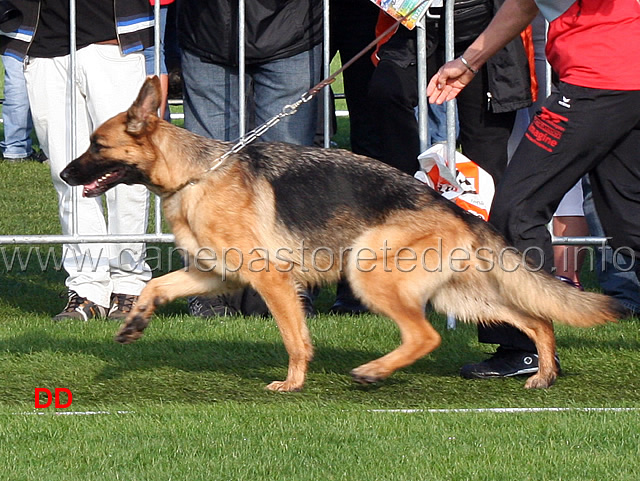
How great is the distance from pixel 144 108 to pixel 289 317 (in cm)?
112

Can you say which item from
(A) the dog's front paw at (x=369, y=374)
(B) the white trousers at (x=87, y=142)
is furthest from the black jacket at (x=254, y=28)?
(A) the dog's front paw at (x=369, y=374)

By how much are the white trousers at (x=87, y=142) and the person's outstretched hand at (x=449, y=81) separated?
2070mm

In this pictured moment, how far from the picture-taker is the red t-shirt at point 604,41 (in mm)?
4391

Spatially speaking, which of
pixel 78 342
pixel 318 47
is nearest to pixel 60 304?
pixel 78 342

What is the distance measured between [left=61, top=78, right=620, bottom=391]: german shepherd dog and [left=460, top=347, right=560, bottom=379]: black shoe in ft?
0.52

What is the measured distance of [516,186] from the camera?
15.1ft

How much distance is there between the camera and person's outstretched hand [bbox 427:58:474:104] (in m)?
4.90

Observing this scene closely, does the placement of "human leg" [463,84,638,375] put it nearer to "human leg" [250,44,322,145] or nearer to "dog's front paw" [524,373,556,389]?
"dog's front paw" [524,373,556,389]

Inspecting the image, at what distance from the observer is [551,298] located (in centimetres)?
477

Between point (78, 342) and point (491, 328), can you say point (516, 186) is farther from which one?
point (78, 342)

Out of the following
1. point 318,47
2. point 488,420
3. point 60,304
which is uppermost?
point 318,47

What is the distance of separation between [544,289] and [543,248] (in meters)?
0.18

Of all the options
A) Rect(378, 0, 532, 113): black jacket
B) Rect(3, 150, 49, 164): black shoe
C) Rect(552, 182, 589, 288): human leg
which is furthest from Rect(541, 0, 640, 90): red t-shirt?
Rect(3, 150, 49, 164): black shoe

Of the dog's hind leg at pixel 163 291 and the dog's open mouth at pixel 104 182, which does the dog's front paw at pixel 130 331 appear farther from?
the dog's open mouth at pixel 104 182
